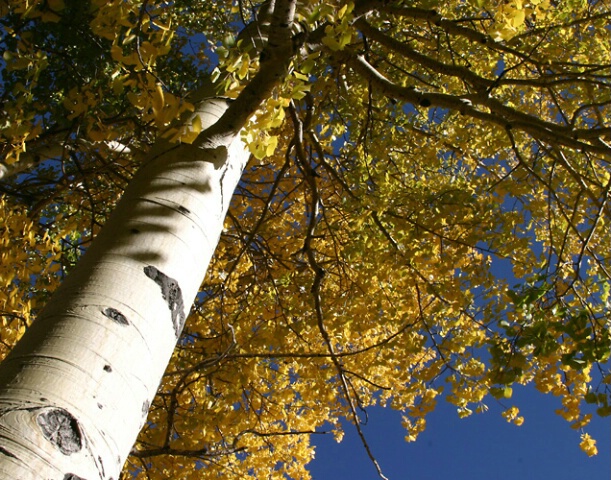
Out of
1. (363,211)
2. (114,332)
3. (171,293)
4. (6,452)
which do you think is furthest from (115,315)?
Answer: (363,211)

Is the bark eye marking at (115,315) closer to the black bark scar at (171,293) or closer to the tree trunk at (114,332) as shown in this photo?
the tree trunk at (114,332)

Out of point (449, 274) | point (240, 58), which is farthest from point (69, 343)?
point (449, 274)

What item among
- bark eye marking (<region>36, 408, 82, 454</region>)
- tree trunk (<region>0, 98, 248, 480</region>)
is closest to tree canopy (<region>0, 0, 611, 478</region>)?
tree trunk (<region>0, 98, 248, 480</region>)

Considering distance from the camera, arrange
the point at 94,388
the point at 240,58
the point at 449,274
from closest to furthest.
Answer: the point at 94,388, the point at 240,58, the point at 449,274

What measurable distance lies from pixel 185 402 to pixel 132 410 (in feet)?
13.5

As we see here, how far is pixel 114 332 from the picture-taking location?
0.98m

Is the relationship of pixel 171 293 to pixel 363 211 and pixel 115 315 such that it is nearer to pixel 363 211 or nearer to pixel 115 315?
pixel 115 315

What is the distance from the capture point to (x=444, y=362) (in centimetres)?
332

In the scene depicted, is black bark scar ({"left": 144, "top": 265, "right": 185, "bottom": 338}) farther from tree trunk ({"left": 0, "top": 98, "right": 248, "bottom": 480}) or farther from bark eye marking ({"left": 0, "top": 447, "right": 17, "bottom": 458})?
bark eye marking ({"left": 0, "top": 447, "right": 17, "bottom": 458})

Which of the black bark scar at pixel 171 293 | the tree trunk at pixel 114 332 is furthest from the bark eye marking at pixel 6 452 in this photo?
the black bark scar at pixel 171 293

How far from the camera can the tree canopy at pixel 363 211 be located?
2213mm

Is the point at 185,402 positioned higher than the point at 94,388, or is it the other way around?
the point at 185,402

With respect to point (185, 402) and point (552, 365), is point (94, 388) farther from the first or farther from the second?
point (185, 402)

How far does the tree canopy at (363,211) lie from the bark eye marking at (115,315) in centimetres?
52
